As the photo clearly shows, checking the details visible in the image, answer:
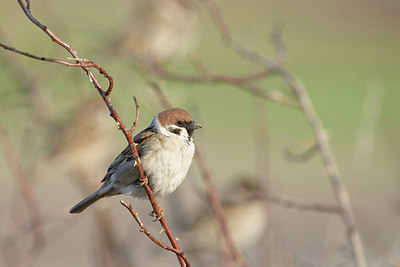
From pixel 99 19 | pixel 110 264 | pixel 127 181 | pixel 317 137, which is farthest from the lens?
pixel 99 19

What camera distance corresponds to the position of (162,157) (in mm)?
2367

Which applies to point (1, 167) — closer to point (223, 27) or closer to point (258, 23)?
point (223, 27)

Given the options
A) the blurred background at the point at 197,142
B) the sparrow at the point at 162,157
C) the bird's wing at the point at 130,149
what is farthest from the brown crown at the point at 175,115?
the blurred background at the point at 197,142

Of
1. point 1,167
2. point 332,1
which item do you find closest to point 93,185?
point 1,167

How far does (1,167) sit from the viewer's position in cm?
1177

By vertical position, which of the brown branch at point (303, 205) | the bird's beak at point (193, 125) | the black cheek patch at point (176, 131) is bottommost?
the brown branch at point (303, 205)

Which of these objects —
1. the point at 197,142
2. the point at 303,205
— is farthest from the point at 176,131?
the point at 197,142

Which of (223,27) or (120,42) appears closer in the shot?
(223,27)

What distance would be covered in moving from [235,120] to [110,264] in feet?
36.2

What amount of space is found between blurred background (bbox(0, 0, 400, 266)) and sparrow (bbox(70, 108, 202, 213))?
27 centimetres

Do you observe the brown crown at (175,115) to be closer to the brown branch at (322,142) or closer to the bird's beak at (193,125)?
the bird's beak at (193,125)

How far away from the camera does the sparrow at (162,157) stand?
2.37 meters

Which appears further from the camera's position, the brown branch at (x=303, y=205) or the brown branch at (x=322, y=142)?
the brown branch at (x=322, y=142)

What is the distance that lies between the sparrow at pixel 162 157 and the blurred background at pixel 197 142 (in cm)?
27
